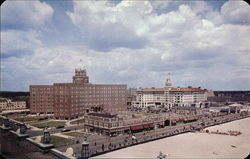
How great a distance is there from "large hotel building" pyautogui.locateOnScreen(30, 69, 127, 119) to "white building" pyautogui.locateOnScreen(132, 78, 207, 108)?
35.1 m

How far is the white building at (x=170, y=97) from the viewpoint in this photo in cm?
12631

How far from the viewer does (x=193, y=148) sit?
145 ft

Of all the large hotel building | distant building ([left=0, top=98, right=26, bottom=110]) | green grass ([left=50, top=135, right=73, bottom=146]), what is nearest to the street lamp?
green grass ([left=50, top=135, right=73, bottom=146])

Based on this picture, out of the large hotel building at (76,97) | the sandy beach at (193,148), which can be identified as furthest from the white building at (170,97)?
the sandy beach at (193,148)

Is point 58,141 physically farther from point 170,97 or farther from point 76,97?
point 170,97

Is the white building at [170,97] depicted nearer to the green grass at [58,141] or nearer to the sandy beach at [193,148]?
the sandy beach at [193,148]

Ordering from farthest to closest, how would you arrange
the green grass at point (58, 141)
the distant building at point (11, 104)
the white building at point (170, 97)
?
the white building at point (170, 97)
the distant building at point (11, 104)
the green grass at point (58, 141)

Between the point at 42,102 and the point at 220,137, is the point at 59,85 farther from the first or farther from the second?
the point at 220,137

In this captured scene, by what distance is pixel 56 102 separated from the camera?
86.8m

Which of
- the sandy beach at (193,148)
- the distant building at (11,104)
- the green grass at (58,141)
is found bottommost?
the sandy beach at (193,148)

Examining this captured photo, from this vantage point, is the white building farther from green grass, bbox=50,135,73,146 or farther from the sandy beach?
green grass, bbox=50,135,73,146

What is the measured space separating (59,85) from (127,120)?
131 ft

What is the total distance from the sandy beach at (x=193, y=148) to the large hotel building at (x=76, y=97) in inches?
1723

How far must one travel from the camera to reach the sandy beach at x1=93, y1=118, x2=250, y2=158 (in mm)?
39475
